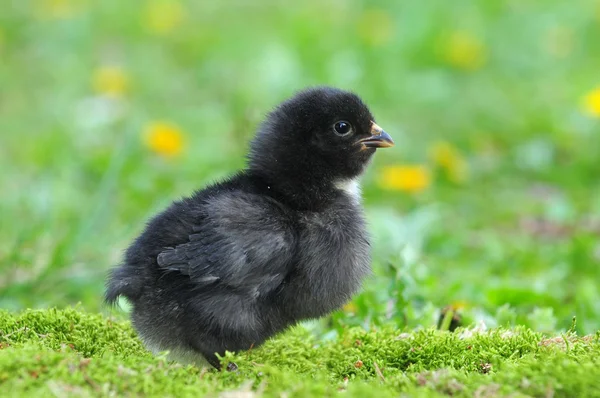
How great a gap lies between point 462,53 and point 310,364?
7.79m

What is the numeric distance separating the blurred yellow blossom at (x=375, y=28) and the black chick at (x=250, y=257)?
7.24 m

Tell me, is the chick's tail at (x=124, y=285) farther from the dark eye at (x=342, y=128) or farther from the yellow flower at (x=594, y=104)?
the yellow flower at (x=594, y=104)

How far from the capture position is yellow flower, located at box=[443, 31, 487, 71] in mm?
11055

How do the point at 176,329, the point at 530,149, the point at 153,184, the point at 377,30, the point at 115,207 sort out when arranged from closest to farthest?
the point at 176,329, the point at 115,207, the point at 153,184, the point at 530,149, the point at 377,30

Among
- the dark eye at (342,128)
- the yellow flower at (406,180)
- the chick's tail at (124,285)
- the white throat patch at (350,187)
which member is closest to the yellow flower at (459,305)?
the white throat patch at (350,187)

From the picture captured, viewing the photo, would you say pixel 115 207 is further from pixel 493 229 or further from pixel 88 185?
pixel 493 229

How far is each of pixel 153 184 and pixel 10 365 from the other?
4.88 m

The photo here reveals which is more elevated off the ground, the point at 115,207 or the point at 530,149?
the point at 530,149

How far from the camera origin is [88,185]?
324 inches

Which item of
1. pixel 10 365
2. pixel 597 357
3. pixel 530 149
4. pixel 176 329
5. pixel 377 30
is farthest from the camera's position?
pixel 377 30

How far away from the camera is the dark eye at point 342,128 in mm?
4438

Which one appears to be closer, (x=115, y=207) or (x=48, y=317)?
(x=48, y=317)

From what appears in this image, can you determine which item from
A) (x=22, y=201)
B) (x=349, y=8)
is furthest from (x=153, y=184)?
(x=349, y=8)

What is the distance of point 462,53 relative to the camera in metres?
11.1
